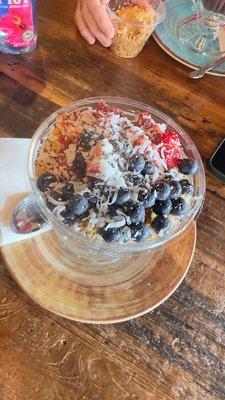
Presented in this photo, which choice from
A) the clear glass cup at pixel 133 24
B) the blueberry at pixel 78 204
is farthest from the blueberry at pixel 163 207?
the clear glass cup at pixel 133 24

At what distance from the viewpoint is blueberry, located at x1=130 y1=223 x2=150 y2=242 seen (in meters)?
0.69

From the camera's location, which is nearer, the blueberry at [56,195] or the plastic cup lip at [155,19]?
the blueberry at [56,195]

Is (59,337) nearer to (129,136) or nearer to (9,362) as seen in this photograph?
(9,362)

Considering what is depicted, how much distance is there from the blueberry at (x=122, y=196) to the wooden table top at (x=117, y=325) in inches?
8.7

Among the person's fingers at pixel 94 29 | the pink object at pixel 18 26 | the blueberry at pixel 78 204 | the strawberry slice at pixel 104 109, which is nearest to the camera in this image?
the blueberry at pixel 78 204

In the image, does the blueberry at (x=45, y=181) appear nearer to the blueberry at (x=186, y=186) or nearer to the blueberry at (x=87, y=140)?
the blueberry at (x=87, y=140)

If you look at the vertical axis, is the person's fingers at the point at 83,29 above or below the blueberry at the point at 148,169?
below

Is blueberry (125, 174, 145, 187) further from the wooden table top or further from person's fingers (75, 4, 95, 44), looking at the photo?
person's fingers (75, 4, 95, 44)

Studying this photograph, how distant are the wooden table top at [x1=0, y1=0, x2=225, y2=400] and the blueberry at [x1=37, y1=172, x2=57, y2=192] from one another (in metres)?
0.17

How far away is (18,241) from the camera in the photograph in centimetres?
79

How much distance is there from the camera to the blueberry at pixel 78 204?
661 mm

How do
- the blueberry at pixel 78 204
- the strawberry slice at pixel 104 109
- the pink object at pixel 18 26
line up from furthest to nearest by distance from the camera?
1. the pink object at pixel 18 26
2. the strawberry slice at pixel 104 109
3. the blueberry at pixel 78 204

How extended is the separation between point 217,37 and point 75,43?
36 centimetres

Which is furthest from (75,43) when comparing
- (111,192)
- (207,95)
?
(111,192)
